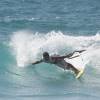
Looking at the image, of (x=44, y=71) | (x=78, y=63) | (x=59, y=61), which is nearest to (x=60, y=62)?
(x=59, y=61)

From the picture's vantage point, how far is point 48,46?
32.9m

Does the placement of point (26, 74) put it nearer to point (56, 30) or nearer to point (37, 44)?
point (37, 44)

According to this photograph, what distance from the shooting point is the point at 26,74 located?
2825 centimetres

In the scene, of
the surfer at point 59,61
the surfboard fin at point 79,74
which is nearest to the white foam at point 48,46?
the surfer at point 59,61

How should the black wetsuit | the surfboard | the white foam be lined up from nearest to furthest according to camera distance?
the surfboard, the black wetsuit, the white foam

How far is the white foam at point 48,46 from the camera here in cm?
3069

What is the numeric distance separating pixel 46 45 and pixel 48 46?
0.13m

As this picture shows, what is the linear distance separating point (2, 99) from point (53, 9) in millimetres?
25786

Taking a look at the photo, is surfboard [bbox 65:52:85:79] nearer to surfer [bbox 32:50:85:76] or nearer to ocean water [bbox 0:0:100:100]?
surfer [bbox 32:50:85:76]

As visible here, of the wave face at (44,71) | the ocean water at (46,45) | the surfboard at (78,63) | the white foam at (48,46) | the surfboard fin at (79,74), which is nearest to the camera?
the wave face at (44,71)

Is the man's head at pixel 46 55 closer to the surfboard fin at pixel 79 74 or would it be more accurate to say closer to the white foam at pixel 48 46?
the surfboard fin at pixel 79 74

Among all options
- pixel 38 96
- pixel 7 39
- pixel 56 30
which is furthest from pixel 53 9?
pixel 38 96

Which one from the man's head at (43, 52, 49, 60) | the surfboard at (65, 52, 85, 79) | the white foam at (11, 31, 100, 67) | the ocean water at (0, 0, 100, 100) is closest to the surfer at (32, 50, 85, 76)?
the man's head at (43, 52, 49, 60)

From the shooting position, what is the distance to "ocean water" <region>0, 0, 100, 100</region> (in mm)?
25438
